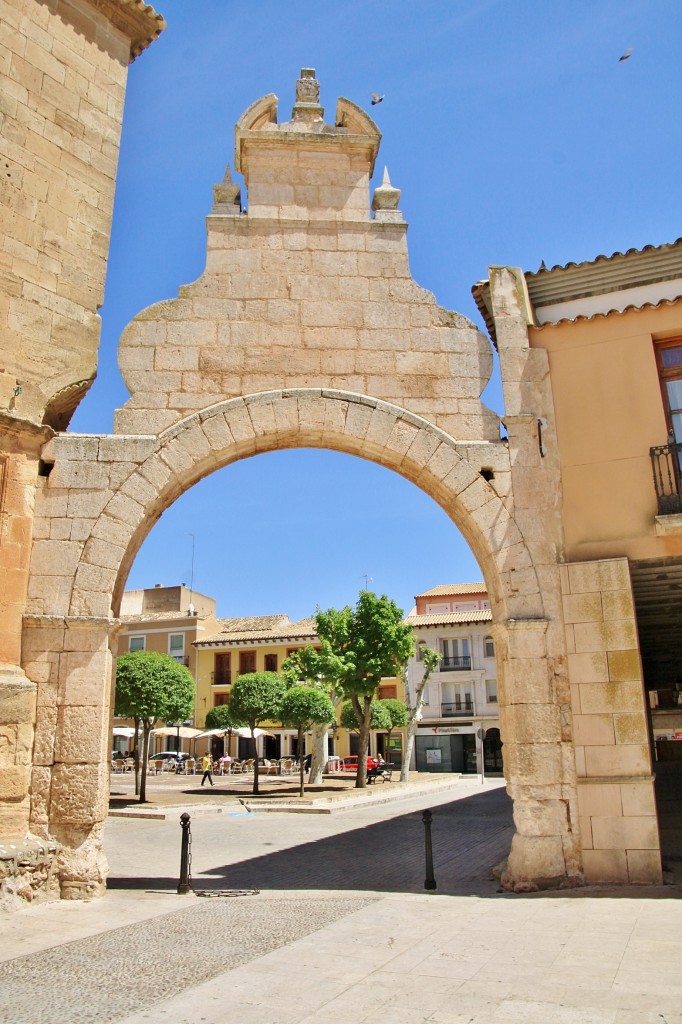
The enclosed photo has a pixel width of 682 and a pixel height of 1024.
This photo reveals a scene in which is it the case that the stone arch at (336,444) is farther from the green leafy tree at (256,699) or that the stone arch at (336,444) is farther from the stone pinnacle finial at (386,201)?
the green leafy tree at (256,699)

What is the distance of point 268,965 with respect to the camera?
15.5 ft

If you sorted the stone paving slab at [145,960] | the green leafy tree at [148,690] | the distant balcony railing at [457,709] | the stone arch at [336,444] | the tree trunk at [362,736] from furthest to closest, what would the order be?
the distant balcony railing at [457,709] → the tree trunk at [362,736] → the green leafy tree at [148,690] → the stone arch at [336,444] → the stone paving slab at [145,960]

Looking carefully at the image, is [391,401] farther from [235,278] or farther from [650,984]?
[650,984]

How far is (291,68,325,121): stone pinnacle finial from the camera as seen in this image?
9.16 m

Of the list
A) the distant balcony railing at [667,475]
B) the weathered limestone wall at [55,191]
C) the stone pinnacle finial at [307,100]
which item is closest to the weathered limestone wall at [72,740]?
the weathered limestone wall at [55,191]

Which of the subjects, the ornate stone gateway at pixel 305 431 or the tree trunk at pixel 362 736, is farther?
the tree trunk at pixel 362 736

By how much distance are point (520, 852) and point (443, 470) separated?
3.75 metres

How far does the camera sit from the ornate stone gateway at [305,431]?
6.98 metres

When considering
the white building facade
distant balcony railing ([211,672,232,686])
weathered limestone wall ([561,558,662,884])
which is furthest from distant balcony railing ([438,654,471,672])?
weathered limestone wall ([561,558,662,884])

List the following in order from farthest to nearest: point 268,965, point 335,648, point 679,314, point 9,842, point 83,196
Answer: point 335,648 → point 83,196 → point 679,314 → point 9,842 → point 268,965

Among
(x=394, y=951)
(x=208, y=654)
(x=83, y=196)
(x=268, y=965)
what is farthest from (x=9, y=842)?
(x=208, y=654)

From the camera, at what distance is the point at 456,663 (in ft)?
129

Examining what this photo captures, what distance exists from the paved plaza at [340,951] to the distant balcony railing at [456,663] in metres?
30.3

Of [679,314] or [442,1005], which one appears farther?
[679,314]
